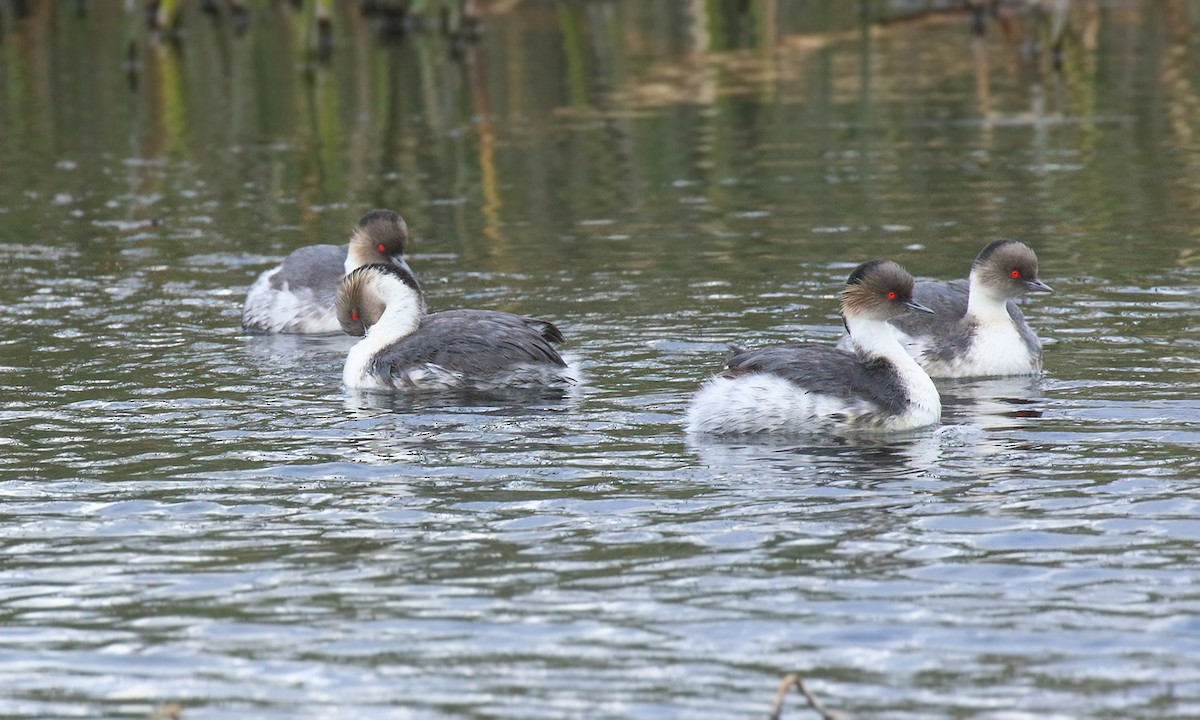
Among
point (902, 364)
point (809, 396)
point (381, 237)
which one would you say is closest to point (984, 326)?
point (902, 364)

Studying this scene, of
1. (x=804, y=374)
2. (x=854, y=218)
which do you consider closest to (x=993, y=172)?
(x=854, y=218)

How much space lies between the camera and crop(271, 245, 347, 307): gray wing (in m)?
17.2

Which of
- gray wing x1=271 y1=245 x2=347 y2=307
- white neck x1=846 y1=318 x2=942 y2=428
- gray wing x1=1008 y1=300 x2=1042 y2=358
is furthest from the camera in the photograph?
gray wing x1=271 y1=245 x2=347 y2=307

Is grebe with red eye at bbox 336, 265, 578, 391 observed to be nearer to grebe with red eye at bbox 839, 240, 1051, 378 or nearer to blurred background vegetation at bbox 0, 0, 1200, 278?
grebe with red eye at bbox 839, 240, 1051, 378

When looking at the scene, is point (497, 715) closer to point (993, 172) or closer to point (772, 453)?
point (772, 453)

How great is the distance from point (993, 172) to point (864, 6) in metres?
23.3

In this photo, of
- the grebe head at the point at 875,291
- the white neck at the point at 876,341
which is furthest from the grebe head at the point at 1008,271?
the white neck at the point at 876,341

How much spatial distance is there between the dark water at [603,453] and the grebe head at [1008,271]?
25.1 inches

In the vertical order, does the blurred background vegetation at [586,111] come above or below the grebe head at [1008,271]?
above

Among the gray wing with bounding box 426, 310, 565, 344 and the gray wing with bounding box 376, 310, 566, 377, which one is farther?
the gray wing with bounding box 426, 310, 565, 344

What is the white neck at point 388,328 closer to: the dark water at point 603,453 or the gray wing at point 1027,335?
the dark water at point 603,453

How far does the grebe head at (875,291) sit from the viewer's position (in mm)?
12867

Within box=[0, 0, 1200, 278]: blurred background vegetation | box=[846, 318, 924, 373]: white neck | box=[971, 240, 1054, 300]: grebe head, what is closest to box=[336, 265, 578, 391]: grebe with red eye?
box=[846, 318, 924, 373]: white neck

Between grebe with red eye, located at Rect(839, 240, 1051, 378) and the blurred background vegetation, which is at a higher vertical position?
the blurred background vegetation
